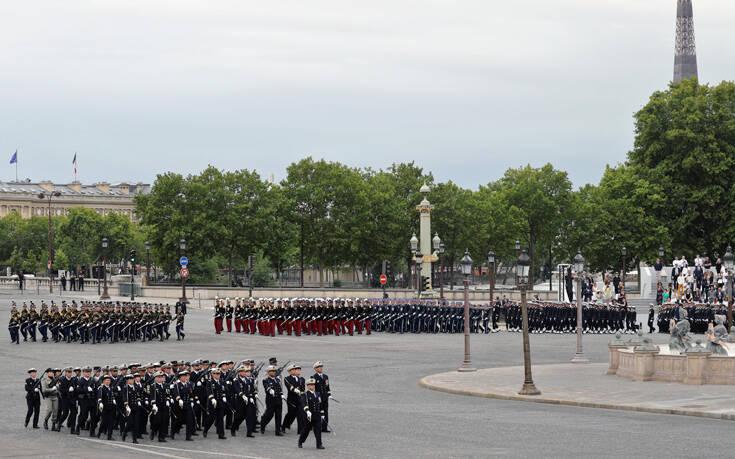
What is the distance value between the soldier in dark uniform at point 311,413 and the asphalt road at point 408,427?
0.27 metres

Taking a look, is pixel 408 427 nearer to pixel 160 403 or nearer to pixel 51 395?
pixel 160 403

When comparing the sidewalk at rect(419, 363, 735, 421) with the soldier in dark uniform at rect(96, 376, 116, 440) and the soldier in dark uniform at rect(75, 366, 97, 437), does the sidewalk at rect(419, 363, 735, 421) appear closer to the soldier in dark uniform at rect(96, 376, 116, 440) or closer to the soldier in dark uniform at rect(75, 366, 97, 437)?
the soldier in dark uniform at rect(96, 376, 116, 440)

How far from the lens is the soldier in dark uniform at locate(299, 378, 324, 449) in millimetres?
23125

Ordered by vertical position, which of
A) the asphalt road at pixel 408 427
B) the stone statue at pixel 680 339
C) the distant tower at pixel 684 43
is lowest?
the asphalt road at pixel 408 427

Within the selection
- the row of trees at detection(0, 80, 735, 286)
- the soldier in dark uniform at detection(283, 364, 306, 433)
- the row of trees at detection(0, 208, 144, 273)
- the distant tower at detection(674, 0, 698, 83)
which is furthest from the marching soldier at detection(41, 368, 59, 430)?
the distant tower at detection(674, 0, 698, 83)

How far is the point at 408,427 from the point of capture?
1017 inches

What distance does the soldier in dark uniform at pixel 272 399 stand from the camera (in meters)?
24.6

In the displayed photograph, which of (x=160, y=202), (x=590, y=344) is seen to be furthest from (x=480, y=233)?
(x=590, y=344)

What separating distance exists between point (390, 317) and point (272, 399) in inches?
1257

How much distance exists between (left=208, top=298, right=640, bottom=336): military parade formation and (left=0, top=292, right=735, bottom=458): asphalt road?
1075 cm

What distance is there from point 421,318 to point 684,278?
2036cm

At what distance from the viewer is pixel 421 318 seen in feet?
186

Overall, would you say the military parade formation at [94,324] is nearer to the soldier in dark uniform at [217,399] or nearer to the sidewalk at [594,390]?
the sidewalk at [594,390]

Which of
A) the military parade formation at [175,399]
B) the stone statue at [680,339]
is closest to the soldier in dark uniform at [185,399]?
the military parade formation at [175,399]
